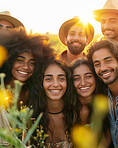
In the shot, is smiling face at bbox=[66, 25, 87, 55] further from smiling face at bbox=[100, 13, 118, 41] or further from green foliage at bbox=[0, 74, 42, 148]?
green foliage at bbox=[0, 74, 42, 148]

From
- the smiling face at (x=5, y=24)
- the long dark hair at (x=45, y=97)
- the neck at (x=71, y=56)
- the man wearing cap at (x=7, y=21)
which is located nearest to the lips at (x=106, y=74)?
the long dark hair at (x=45, y=97)

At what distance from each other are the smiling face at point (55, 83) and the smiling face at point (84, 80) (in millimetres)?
264

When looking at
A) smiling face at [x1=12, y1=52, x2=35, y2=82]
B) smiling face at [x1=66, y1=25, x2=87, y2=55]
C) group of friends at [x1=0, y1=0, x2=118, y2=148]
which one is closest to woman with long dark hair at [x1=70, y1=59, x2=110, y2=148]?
group of friends at [x1=0, y1=0, x2=118, y2=148]

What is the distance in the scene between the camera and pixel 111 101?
341 centimetres

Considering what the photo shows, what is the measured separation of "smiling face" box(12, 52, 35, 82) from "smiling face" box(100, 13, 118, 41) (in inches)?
85.2

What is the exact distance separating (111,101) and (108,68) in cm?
61

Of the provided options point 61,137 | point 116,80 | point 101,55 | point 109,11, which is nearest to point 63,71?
point 101,55

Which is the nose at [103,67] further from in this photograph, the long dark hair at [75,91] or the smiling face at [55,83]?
the smiling face at [55,83]

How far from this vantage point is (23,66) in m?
3.65

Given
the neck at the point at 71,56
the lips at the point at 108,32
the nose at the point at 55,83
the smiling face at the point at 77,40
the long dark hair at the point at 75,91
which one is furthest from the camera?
the neck at the point at 71,56

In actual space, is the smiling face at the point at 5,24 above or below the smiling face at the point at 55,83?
above

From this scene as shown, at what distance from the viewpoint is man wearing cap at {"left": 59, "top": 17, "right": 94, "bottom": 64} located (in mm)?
5465

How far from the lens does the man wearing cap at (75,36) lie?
215 inches

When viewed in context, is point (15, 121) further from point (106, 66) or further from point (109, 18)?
point (109, 18)
